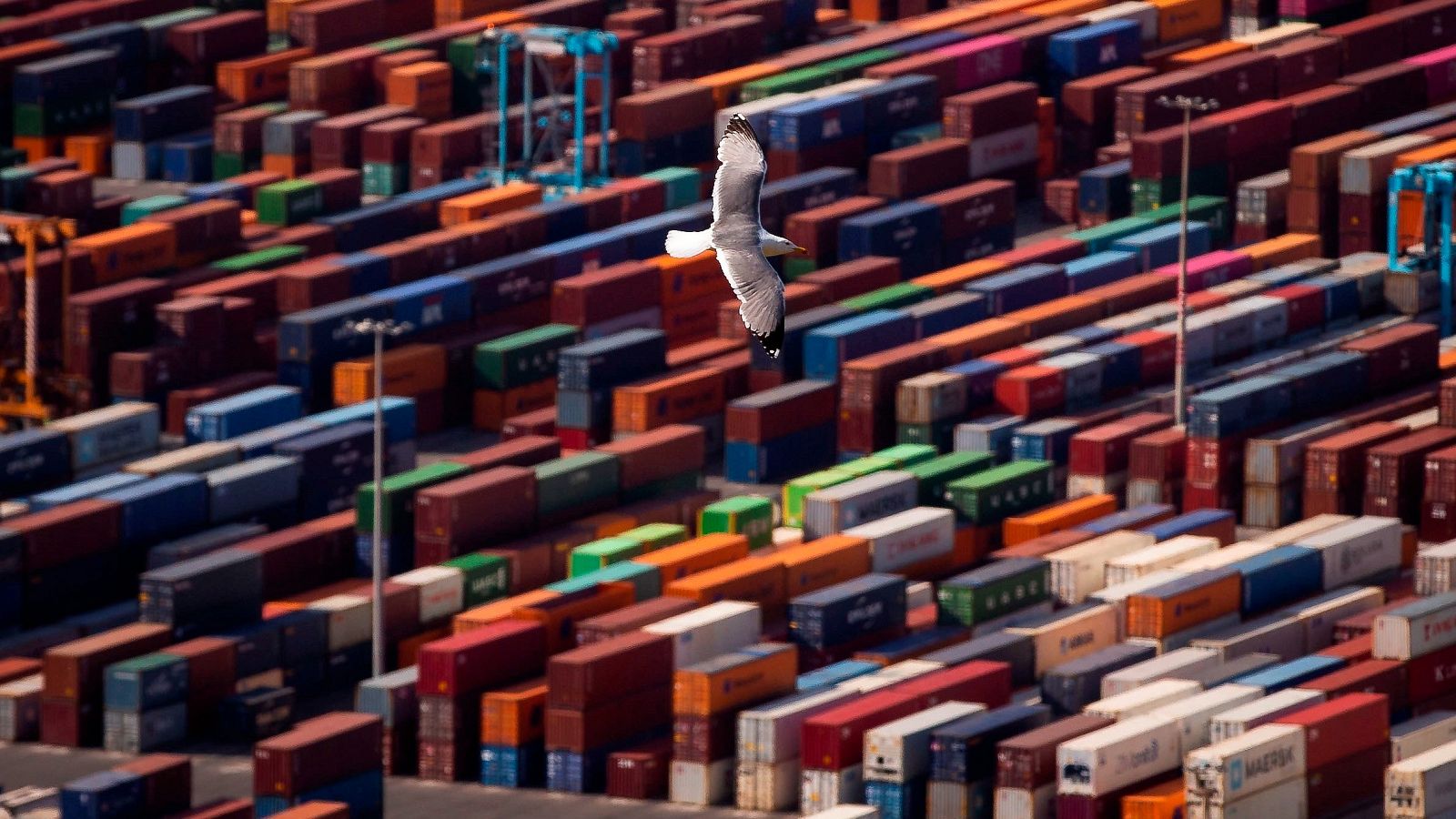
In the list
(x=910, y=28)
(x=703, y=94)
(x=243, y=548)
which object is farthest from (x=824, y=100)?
(x=243, y=548)

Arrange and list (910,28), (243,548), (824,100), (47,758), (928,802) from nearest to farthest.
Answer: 1. (928,802)
2. (47,758)
3. (243,548)
4. (824,100)
5. (910,28)

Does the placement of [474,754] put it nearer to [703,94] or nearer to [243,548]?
[243,548]

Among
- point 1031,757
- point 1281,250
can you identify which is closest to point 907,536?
point 1031,757

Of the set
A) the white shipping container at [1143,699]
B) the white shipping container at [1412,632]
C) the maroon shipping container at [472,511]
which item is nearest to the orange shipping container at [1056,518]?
the white shipping container at [1412,632]

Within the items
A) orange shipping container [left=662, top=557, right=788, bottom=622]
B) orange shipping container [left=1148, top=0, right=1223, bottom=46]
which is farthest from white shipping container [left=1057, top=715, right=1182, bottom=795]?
orange shipping container [left=1148, top=0, right=1223, bottom=46]

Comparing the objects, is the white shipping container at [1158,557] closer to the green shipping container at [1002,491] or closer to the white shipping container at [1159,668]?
the green shipping container at [1002,491]

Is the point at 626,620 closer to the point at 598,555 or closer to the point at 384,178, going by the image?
the point at 598,555

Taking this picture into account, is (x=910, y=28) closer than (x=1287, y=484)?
No
